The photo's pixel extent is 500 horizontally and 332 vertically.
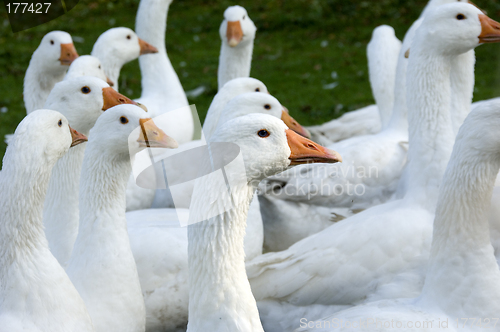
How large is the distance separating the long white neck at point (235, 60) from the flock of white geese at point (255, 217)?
122 centimetres

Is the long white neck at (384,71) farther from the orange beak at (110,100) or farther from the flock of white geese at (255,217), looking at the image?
the orange beak at (110,100)

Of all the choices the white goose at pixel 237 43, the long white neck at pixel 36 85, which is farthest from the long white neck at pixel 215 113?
the long white neck at pixel 36 85

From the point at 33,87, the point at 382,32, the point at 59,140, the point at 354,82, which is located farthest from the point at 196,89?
the point at 59,140

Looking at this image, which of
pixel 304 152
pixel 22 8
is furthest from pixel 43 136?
pixel 22 8

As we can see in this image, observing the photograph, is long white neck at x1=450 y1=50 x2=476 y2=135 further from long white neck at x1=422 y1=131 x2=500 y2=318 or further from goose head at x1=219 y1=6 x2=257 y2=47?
goose head at x1=219 y1=6 x2=257 y2=47

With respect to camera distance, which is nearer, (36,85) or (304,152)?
(304,152)

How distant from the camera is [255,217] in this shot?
4.77 m

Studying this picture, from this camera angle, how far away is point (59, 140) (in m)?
3.29

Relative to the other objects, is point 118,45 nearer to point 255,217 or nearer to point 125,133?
point 255,217

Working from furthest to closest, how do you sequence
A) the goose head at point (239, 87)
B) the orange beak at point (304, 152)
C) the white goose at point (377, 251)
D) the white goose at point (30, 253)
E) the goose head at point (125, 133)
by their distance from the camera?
1. the goose head at point (239, 87)
2. the white goose at point (377, 251)
3. the goose head at point (125, 133)
4. the white goose at point (30, 253)
5. the orange beak at point (304, 152)

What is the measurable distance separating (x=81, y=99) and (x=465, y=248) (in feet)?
8.67

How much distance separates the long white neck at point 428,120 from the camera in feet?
14.6

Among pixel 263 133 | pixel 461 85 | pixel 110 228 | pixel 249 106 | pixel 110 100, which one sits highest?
pixel 110 100

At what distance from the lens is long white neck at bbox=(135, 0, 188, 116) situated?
7250 mm
